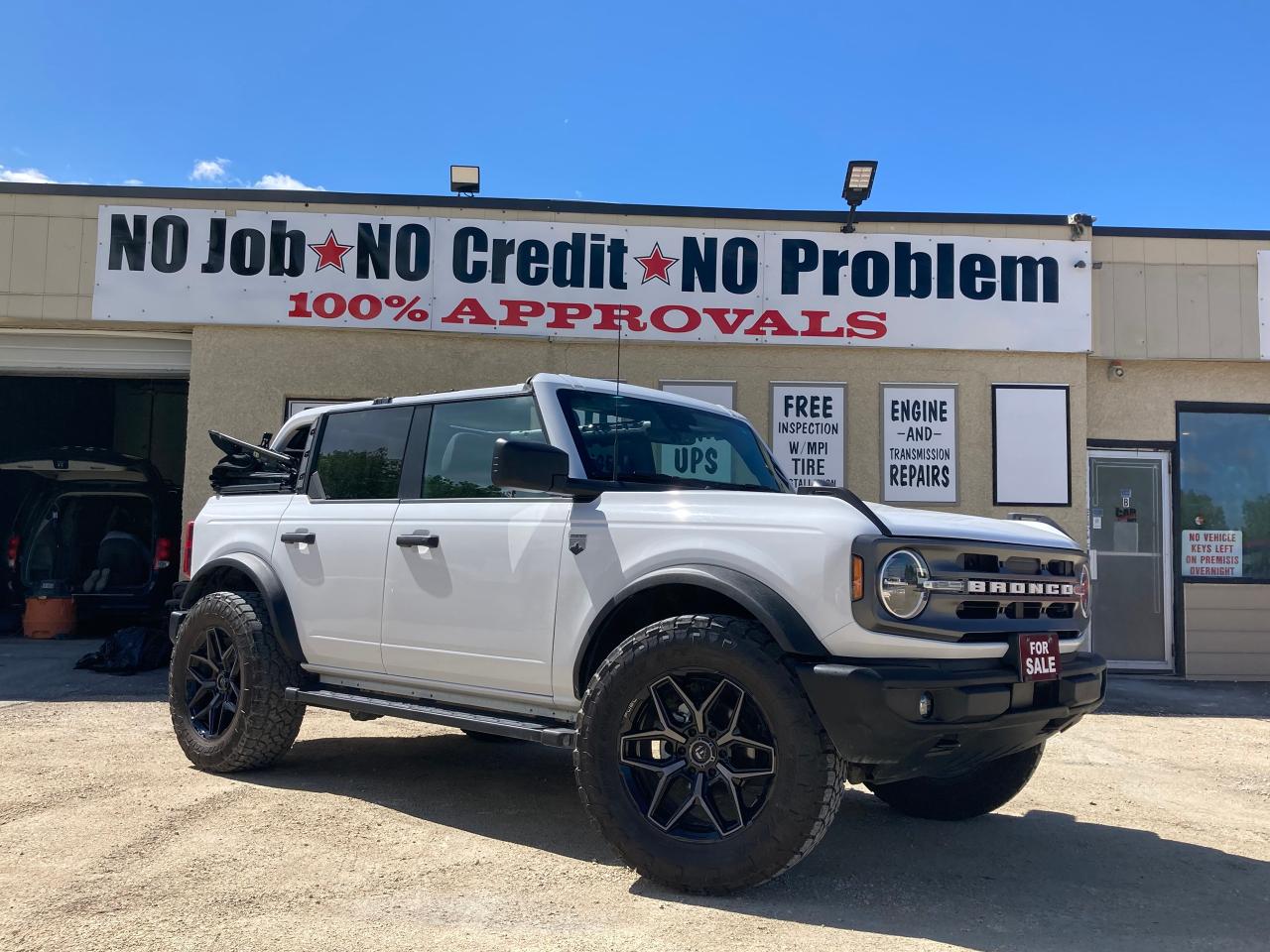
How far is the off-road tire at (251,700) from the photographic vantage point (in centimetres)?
514

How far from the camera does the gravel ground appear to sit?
129 inches

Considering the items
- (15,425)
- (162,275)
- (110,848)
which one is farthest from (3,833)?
(15,425)

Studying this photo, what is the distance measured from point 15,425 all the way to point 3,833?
12.4 metres

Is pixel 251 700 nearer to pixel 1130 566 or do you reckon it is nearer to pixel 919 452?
pixel 919 452

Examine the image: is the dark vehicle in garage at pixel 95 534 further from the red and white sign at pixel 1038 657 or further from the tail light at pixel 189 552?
the red and white sign at pixel 1038 657

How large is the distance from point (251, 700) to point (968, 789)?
3535 millimetres

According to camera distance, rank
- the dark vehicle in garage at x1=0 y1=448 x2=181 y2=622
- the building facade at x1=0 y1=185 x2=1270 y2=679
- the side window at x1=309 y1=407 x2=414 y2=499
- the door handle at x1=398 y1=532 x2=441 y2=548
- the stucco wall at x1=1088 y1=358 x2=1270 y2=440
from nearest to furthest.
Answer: the door handle at x1=398 y1=532 x2=441 y2=548 < the side window at x1=309 y1=407 x2=414 y2=499 < the building facade at x1=0 y1=185 x2=1270 y2=679 < the stucco wall at x1=1088 y1=358 x2=1270 y2=440 < the dark vehicle in garage at x1=0 y1=448 x2=181 y2=622

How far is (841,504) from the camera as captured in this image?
3584 millimetres

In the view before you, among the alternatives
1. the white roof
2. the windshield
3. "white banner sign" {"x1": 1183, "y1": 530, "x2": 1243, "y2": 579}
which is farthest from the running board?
"white banner sign" {"x1": 1183, "y1": 530, "x2": 1243, "y2": 579}

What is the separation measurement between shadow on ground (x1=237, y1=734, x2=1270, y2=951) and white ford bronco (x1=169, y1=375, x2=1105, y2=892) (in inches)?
9.7

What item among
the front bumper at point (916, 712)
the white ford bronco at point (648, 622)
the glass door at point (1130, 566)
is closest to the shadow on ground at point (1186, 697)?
the glass door at point (1130, 566)

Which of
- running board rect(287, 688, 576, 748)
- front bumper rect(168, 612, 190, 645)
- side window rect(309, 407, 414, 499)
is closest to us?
running board rect(287, 688, 576, 748)

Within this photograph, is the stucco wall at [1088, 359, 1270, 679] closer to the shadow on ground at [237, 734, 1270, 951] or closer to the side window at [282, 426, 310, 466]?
the shadow on ground at [237, 734, 1270, 951]

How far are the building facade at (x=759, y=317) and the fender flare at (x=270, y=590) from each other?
4766 mm
